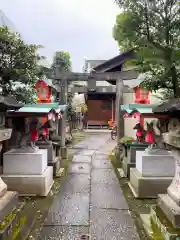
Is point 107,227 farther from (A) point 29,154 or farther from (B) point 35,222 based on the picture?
(A) point 29,154

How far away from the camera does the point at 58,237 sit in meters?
4.27

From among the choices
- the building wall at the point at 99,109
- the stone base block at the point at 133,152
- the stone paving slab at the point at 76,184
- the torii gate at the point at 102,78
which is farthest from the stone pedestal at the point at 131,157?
the building wall at the point at 99,109

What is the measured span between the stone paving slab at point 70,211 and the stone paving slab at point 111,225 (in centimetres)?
23

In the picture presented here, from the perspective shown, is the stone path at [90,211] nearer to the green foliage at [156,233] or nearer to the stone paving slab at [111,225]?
the stone paving slab at [111,225]

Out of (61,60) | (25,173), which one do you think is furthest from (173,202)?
(61,60)

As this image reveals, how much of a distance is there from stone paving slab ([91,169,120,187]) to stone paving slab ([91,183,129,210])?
17.7 inches

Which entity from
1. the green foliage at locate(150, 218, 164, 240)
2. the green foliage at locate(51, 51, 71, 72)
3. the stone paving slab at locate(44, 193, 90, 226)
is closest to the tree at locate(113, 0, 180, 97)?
the green foliage at locate(150, 218, 164, 240)

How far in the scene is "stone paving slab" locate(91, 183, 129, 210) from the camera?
5.81 m

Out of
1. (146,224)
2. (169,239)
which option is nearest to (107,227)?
(146,224)

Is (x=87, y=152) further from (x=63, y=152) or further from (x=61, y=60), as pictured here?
(x=61, y=60)

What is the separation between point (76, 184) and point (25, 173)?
1.82 meters

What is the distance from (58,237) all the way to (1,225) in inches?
45.4

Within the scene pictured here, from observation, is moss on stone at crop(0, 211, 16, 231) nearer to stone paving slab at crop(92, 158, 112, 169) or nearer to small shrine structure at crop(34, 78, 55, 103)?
small shrine structure at crop(34, 78, 55, 103)

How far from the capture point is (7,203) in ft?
13.2
